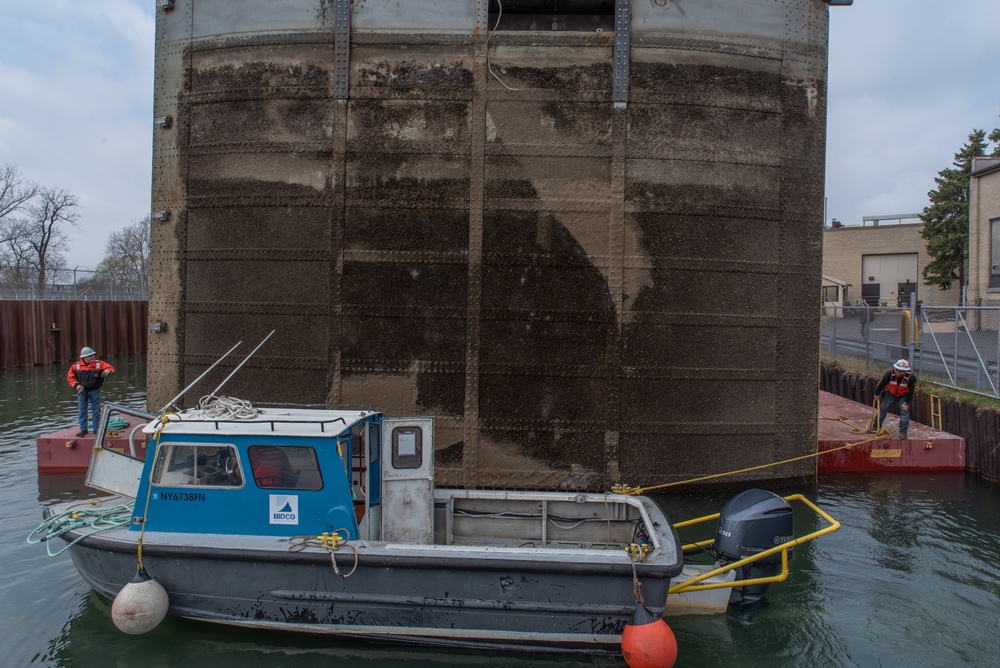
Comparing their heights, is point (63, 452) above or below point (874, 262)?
below

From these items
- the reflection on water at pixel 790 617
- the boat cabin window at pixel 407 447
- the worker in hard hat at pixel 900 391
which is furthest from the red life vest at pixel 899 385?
the boat cabin window at pixel 407 447

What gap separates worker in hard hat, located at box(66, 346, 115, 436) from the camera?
11430mm

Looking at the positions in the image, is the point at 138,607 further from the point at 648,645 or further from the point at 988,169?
the point at 988,169

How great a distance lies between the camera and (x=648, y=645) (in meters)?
5.59

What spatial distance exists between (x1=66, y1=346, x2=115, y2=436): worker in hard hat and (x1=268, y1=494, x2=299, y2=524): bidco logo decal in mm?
6701

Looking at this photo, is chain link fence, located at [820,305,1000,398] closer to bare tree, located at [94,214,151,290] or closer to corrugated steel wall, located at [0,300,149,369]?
corrugated steel wall, located at [0,300,149,369]

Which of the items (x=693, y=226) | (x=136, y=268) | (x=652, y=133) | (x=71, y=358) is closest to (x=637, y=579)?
(x=693, y=226)

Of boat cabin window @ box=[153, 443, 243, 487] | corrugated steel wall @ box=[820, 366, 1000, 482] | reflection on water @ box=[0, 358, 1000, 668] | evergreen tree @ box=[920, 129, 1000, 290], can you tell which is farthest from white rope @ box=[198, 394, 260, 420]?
evergreen tree @ box=[920, 129, 1000, 290]

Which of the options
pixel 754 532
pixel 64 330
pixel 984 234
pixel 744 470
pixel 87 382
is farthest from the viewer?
pixel 64 330

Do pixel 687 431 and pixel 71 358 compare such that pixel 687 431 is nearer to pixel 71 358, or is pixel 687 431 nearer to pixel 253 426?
pixel 253 426

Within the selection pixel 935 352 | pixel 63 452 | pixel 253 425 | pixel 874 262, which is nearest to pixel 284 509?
pixel 253 425

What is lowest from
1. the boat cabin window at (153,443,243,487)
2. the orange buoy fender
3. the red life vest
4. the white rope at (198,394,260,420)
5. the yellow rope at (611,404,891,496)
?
the orange buoy fender

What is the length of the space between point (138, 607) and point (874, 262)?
49315mm

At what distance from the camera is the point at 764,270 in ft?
31.4
